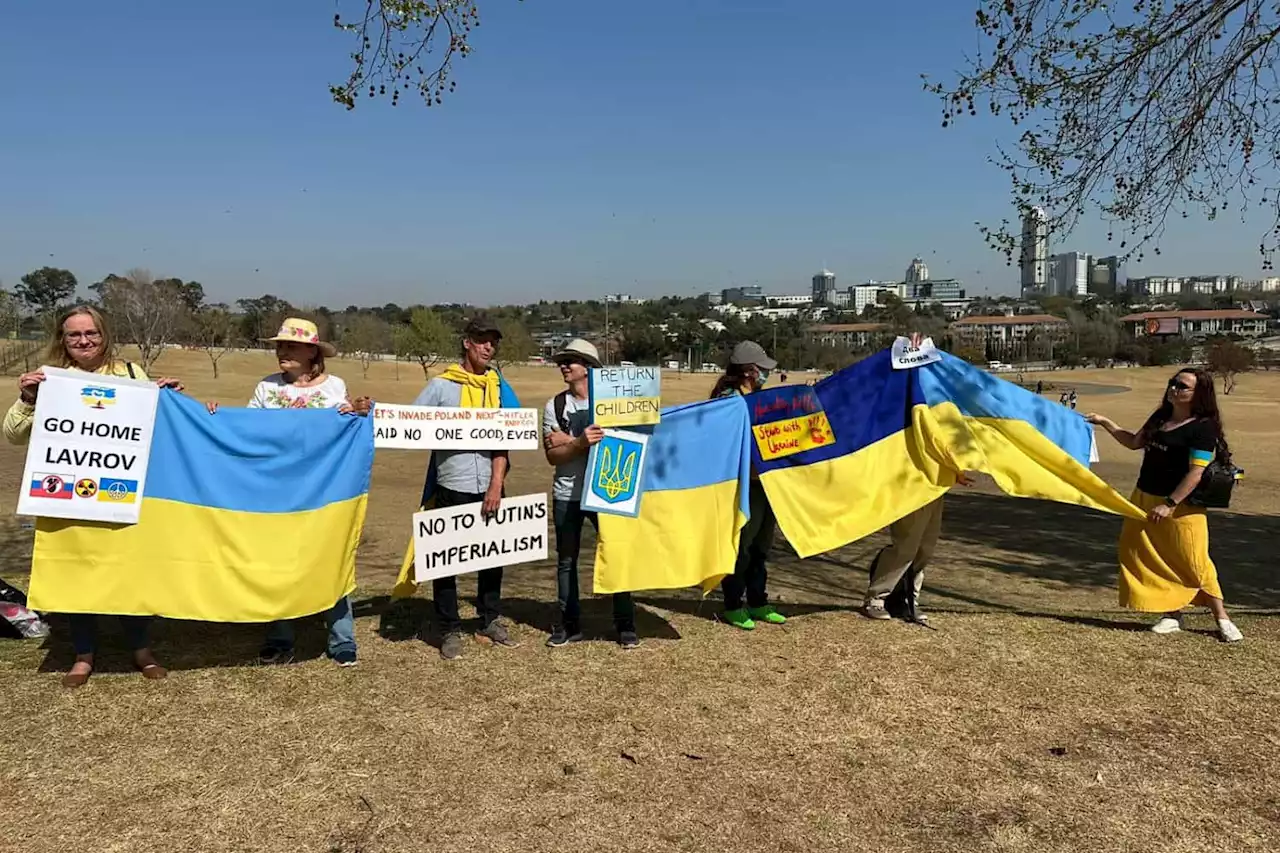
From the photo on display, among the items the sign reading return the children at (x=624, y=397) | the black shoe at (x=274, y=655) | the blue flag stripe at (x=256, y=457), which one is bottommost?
the black shoe at (x=274, y=655)

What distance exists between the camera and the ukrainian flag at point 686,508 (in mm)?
5797

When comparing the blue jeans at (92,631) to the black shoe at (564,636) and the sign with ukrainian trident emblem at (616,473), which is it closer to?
the black shoe at (564,636)

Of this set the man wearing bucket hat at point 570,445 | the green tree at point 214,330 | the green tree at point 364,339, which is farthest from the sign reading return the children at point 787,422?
the green tree at point 214,330

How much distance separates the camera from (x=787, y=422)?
632 centimetres

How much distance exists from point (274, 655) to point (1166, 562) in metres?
5.93

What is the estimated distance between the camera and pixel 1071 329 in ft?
429

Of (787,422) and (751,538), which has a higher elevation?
(787,422)

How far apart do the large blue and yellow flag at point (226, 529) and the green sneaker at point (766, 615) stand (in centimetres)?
286

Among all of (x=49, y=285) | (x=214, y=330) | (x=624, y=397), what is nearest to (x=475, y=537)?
(x=624, y=397)

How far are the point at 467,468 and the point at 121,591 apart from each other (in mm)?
2049

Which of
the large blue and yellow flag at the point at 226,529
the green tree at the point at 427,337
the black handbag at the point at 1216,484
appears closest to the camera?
the large blue and yellow flag at the point at 226,529

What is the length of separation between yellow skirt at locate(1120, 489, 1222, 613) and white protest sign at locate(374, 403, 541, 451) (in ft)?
13.9

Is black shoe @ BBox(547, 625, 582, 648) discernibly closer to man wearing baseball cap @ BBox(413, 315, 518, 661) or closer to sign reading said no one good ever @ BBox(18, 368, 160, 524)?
man wearing baseball cap @ BBox(413, 315, 518, 661)

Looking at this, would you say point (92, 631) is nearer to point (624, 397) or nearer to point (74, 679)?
point (74, 679)
